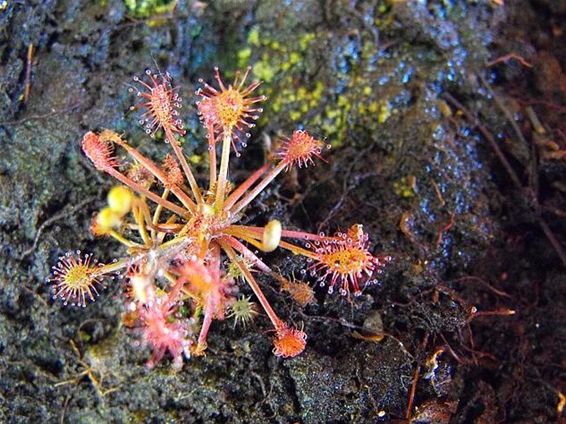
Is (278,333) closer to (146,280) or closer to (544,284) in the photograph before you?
(146,280)

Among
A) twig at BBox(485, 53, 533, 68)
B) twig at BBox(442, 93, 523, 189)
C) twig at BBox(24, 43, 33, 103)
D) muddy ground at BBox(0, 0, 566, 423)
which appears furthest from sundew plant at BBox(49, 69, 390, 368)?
twig at BBox(485, 53, 533, 68)

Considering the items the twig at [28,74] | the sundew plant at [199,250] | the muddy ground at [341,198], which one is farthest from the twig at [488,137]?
the twig at [28,74]

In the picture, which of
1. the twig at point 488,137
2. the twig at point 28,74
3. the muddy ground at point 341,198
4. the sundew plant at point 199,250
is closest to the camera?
the sundew plant at point 199,250

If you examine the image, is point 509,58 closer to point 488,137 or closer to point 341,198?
point 488,137

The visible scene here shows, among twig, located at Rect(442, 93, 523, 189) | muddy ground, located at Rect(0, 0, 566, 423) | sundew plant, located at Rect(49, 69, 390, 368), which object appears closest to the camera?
sundew plant, located at Rect(49, 69, 390, 368)

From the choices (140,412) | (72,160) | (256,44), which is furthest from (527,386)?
(72,160)

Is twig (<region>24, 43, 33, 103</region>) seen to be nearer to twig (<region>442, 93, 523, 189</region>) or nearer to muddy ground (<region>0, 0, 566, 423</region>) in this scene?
muddy ground (<region>0, 0, 566, 423</region>)

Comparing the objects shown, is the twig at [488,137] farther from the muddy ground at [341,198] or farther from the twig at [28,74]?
the twig at [28,74]

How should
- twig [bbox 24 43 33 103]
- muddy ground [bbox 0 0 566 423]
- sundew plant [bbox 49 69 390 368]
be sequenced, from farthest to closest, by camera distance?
twig [bbox 24 43 33 103]
muddy ground [bbox 0 0 566 423]
sundew plant [bbox 49 69 390 368]

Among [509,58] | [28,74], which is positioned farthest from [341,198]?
[28,74]
